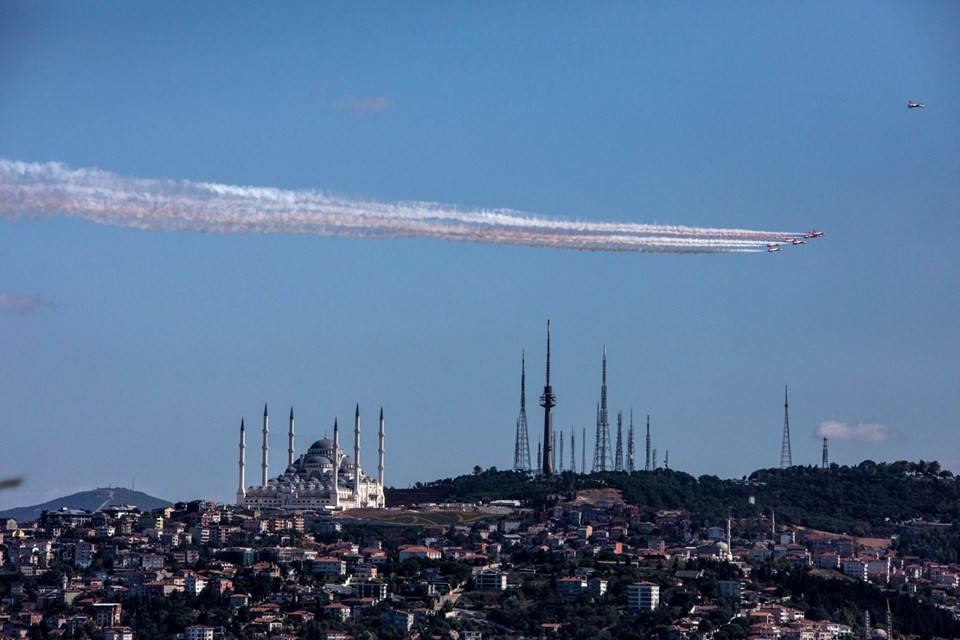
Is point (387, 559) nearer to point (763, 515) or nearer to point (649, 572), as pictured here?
point (649, 572)

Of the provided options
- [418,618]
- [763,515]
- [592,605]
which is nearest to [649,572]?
[592,605]

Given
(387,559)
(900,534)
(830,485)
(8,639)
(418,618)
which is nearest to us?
(8,639)

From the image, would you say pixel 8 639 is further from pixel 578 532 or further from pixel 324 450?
pixel 324 450

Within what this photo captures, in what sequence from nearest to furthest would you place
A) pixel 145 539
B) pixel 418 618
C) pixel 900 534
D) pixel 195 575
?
pixel 418 618 < pixel 195 575 < pixel 145 539 < pixel 900 534

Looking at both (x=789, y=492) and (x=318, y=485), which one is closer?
(x=318, y=485)

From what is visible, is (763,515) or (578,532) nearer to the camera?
(578,532)

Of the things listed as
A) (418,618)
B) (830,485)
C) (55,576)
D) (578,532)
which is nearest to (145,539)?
(55,576)
